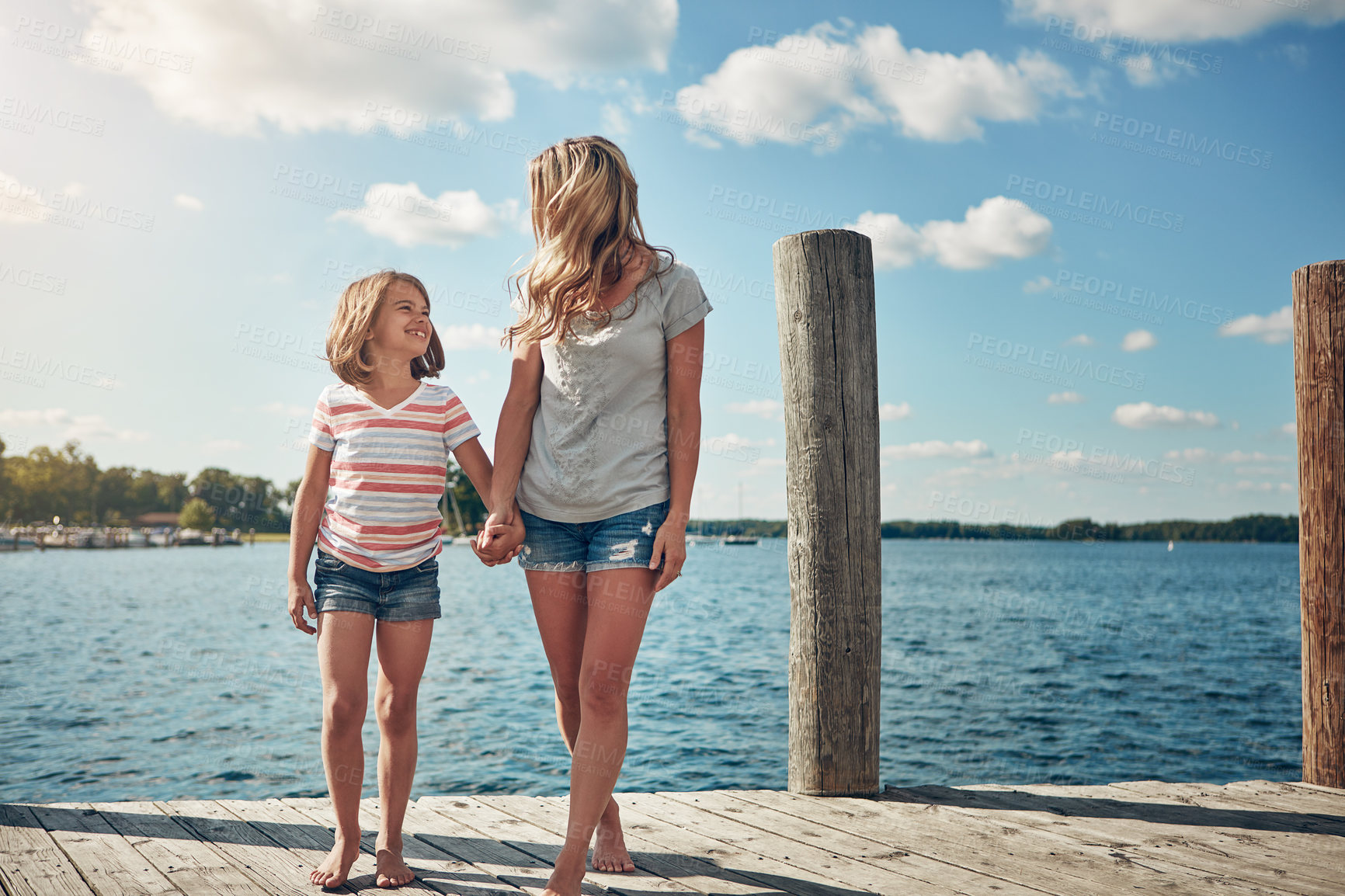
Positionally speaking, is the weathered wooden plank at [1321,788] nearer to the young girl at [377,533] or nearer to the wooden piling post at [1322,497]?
the wooden piling post at [1322,497]

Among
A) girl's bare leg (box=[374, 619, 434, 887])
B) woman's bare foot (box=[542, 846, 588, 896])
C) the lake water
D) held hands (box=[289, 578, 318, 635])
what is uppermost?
held hands (box=[289, 578, 318, 635])

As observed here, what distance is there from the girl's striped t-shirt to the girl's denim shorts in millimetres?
299

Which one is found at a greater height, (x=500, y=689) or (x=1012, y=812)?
(x=1012, y=812)

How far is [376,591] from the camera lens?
261 centimetres

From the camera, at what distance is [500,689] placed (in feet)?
51.9

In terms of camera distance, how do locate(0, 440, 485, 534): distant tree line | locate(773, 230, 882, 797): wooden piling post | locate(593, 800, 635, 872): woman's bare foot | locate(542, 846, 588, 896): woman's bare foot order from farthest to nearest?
1. locate(0, 440, 485, 534): distant tree line
2. locate(773, 230, 882, 797): wooden piling post
3. locate(593, 800, 635, 872): woman's bare foot
4. locate(542, 846, 588, 896): woman's bare foot

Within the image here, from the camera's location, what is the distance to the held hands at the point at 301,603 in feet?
8.48

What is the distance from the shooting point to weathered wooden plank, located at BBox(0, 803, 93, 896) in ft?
8.22

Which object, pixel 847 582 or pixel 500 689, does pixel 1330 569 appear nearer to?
pixel 847 582

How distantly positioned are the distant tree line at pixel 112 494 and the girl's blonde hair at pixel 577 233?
277ft

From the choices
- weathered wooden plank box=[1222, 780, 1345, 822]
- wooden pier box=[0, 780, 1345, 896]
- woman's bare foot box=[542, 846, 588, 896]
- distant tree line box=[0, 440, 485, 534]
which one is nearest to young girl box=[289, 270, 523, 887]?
wooden pier box=[0, 780, 1345, 896]

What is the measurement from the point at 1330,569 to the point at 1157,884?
2019mm

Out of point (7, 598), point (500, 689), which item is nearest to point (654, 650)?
point (500, 689)

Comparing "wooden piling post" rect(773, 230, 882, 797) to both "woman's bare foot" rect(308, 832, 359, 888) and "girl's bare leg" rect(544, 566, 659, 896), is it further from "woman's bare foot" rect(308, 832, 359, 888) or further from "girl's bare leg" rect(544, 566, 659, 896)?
"woman's bare foot" rect(308, 832, 359, 888)
